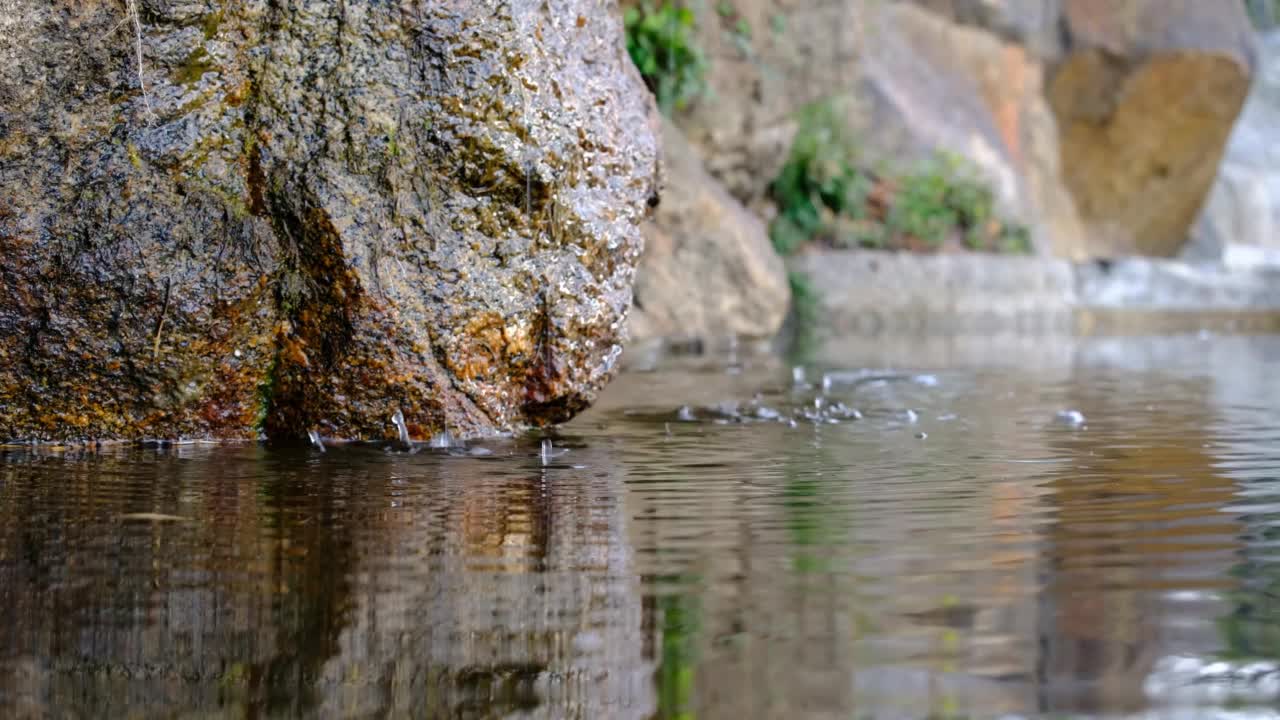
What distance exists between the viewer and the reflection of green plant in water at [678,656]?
1.60 metres

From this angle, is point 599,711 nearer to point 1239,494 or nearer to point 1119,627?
point 1119,627

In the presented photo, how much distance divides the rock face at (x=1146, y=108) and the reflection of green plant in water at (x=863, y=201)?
6.05 m

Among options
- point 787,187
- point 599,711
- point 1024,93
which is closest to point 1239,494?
point 599,711

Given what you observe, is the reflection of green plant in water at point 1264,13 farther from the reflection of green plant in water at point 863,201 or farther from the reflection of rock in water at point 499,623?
the reflection of rock in water at point 499,623

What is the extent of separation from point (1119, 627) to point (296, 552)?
1.41m

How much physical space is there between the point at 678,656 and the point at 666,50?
9.68 metres

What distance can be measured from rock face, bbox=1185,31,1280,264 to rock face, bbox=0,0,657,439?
63.5ft

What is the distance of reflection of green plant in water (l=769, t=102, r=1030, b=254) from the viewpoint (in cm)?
1309

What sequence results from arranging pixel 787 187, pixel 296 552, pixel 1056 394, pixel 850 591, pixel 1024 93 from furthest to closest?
pixel 1024 93
pixel 787 187
pixel 1056 394
pixel 296 552
pixel 850 591

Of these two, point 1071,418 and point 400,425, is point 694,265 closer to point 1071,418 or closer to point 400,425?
point 1071,418

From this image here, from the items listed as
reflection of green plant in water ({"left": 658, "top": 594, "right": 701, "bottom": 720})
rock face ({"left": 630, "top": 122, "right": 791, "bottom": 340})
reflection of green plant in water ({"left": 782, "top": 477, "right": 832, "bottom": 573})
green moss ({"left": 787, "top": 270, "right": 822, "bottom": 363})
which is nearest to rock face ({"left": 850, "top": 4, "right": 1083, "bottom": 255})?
green moss ({"left": 787, "top": 270, "right": 822, "bottom": 363})

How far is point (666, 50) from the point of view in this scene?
36.2 feet

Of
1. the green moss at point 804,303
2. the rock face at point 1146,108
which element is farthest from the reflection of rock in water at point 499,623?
the rock face at point 1146,108

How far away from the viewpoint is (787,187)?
13.2 m
